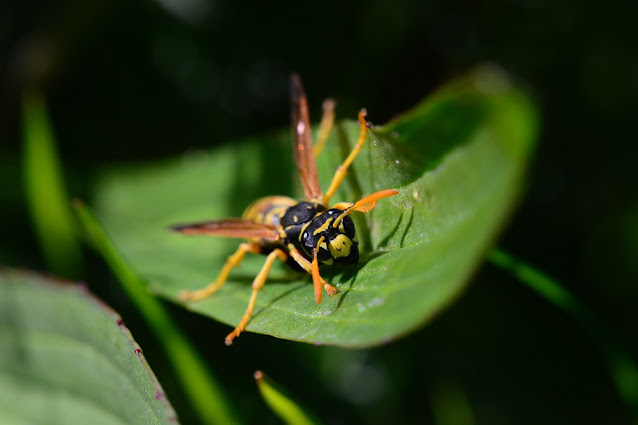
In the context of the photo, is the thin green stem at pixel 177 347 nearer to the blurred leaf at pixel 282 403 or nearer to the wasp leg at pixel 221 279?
the wasp leg at pixel 221 279

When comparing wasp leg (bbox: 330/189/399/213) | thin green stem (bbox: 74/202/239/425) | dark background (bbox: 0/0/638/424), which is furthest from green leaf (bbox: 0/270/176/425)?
wasp leg (bbox: 330/189/399/213)

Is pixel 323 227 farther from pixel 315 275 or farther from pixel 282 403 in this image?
pixel 282 403

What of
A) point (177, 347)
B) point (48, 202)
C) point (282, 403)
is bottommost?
point (282, 403)

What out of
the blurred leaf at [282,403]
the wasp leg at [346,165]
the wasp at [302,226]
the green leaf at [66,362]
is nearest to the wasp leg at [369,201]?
the wasp at [302,226]

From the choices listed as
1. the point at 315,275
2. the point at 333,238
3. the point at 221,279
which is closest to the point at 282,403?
the point at 315,275

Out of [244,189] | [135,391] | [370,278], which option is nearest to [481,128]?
[370,278]

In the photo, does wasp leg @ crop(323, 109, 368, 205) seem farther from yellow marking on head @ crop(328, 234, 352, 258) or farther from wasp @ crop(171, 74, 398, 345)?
yellow marking on head @ crop(328, 234, 352, 258)

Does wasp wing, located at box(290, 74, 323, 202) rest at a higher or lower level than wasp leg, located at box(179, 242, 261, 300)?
higher
